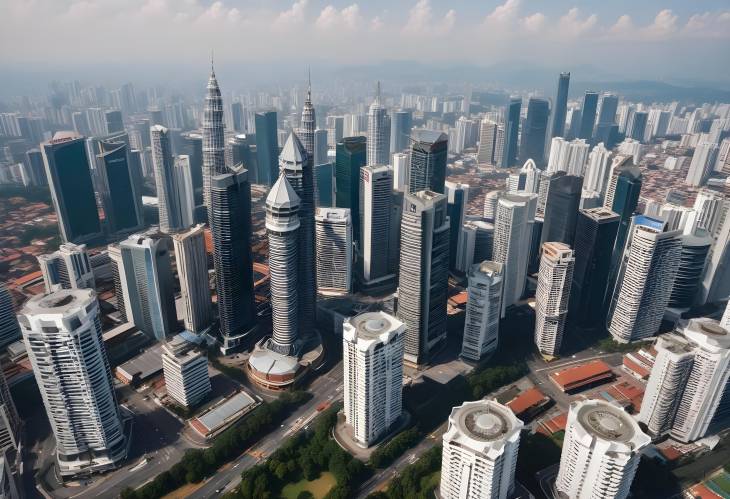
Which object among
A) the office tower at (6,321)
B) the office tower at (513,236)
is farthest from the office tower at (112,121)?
the office tower at (513,236)

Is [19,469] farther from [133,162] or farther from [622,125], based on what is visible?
[622,125]

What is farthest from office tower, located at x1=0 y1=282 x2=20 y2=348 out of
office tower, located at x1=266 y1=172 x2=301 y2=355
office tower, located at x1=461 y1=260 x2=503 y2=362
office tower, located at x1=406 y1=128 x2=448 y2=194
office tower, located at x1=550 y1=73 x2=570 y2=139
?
office tower, located at x1=550 y1=73 x2=570 y2=139

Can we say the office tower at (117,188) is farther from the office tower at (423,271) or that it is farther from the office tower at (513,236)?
the office tower at (513,236)

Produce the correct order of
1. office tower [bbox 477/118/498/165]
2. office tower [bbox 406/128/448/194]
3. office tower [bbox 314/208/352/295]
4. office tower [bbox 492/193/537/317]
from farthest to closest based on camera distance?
office tower [bbox 477/118/498/165], office tower [bbox 406/128/448/194], office tower [bbox 314/208/352/295], office tower [bbox 492/193/537/317]

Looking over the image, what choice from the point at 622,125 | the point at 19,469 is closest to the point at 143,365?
the point at 19,469

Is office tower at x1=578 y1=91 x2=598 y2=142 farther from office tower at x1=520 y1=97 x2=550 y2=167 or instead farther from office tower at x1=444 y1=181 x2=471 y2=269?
office tower at x1=444 y1=181 x2=471 y2=269

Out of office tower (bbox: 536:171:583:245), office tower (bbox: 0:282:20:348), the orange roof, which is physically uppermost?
office tower (bbox: 536:171:583:245)
